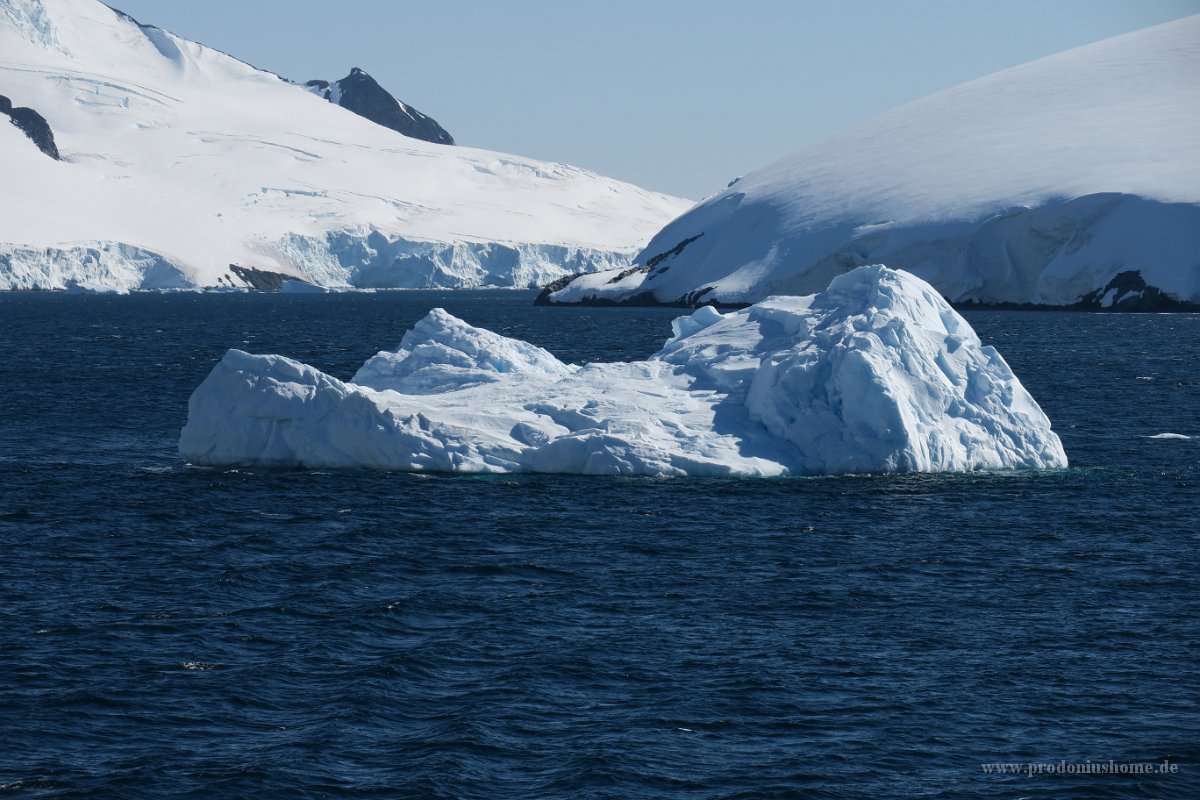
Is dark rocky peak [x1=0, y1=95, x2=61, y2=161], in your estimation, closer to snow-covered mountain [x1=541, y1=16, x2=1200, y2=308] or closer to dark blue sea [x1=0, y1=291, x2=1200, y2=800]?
snow-covered mountain [x1=541, y1=16, x2=1200, y2=308]

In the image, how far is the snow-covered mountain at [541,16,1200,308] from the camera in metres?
99.0

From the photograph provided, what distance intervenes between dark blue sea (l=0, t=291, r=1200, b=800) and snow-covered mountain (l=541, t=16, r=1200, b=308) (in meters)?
60.3

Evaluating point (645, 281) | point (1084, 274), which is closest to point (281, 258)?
point (645, 281)

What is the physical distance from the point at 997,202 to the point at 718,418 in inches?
2786

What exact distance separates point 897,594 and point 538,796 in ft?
34.8

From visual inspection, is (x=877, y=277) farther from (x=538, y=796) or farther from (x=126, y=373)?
(x=126, y=373)

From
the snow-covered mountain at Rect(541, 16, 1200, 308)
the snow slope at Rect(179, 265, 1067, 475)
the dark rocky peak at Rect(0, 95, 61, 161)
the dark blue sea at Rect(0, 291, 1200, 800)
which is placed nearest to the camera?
the dark blue sea at Rect(0, 291, 1200, 800)

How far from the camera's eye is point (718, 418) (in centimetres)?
3806

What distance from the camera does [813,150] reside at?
5369 inches

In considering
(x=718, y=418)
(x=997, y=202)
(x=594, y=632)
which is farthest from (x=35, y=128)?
(x=594, y=632)

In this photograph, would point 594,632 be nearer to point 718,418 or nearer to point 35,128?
point 718,418

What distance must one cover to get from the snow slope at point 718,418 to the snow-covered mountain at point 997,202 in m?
64.5

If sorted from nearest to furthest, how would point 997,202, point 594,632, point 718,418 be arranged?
point 594,632 < point 718,418 < point 997,202

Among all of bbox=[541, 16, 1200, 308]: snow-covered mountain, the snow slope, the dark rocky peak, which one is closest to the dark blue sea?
the snow slope
